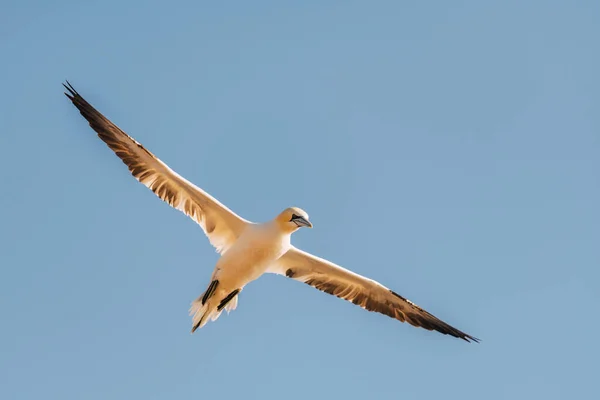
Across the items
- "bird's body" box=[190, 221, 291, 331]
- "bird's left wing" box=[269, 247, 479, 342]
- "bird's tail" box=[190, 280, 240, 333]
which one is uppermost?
"bird's left wing" box=[269, 247, 479, 342]

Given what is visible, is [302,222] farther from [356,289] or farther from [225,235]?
[356,289]

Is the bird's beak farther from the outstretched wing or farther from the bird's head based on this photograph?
the outstretched wing

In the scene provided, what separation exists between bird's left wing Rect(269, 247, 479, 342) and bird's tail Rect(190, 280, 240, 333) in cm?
141

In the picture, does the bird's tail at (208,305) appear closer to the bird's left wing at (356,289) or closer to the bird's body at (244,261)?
the bird's body at (244,261)

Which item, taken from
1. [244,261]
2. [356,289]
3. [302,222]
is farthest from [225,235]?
[356,289]

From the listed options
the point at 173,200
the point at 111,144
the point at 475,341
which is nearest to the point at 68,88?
the point at 111,144

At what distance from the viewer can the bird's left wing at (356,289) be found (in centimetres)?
2280

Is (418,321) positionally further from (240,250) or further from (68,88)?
(68,88)

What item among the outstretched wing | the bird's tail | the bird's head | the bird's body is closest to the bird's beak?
the bird's head

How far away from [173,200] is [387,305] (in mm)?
4161

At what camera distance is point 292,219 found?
845 inches

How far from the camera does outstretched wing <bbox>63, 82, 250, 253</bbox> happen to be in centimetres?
2172

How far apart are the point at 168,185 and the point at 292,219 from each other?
7.23ft

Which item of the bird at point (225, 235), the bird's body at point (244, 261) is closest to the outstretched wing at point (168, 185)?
the bird at point (225, 235)
